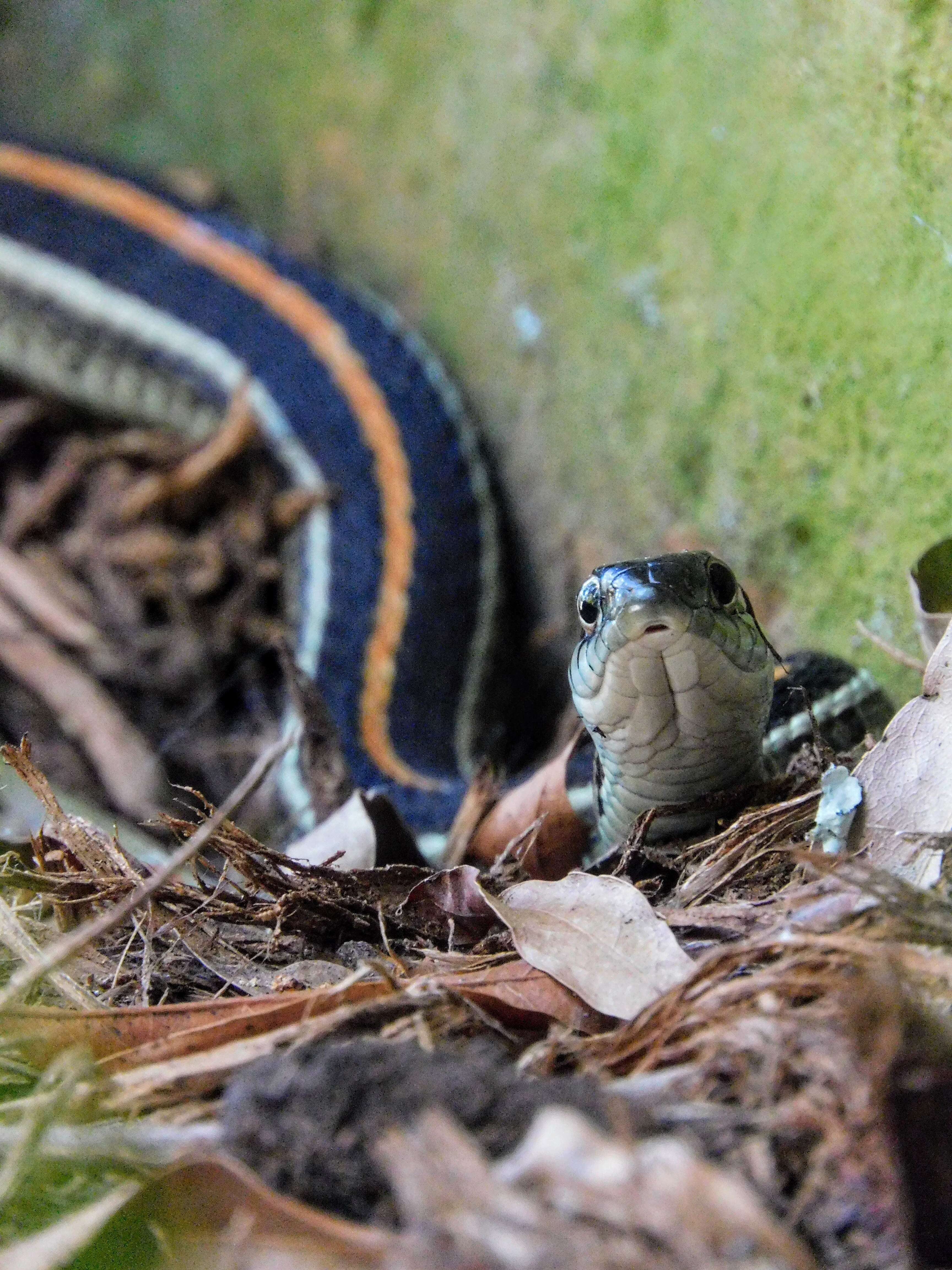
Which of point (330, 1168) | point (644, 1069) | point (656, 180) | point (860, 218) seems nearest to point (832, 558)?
point (860, 218)

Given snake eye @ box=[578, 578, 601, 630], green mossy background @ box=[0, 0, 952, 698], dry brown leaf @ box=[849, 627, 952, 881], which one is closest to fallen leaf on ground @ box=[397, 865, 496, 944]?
snake eye @ box=[578, 578, 601, 630]

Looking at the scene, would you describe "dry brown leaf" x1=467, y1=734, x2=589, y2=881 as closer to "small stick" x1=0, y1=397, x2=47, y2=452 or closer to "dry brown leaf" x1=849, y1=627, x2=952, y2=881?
"dry brown leaf" x1=849, y1=627, x2=952, y2=881

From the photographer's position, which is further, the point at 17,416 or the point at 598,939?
the point at 17,416

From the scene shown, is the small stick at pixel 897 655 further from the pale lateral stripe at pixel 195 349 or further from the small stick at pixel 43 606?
the small stick at pixel 43 606

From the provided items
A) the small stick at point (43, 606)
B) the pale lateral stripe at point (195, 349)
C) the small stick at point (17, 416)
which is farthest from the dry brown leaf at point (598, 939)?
the small stick at point (17, 416)

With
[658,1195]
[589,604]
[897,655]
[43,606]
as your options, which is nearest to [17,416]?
[43,606]

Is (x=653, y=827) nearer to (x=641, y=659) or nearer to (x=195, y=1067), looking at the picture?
(x=641, y=659)

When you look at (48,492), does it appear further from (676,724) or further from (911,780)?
(911,780)

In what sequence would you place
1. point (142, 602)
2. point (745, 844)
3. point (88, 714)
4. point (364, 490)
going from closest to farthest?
point (745, 844)
point (88, 714)
point (364, 490)
point (142, 602)
